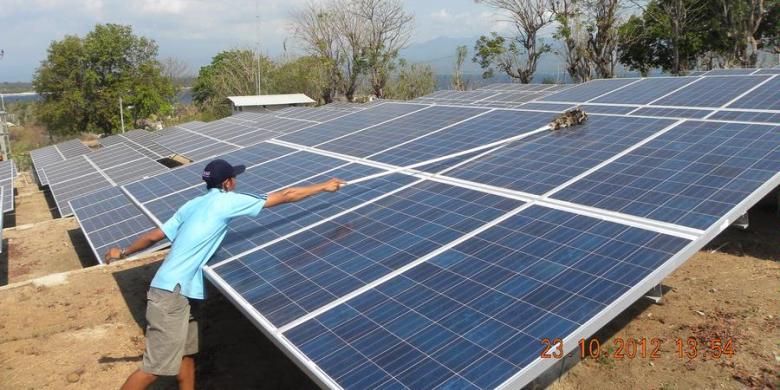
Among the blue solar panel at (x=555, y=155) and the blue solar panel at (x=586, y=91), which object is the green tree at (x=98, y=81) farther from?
the blue solar panel at (x=555, y=155)

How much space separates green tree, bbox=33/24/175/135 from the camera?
48.2 m

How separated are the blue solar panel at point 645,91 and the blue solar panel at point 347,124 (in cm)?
550

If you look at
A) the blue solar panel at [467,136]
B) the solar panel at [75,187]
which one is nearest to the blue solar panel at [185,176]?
the blue solar panel at [467,136]

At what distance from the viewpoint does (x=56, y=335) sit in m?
10.9

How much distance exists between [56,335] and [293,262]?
7082 millimetres

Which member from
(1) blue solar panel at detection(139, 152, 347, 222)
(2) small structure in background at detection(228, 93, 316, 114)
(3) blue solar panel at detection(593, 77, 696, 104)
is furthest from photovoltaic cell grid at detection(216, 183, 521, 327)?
(2) small structure in background at detection(228, 93, 316, 114)

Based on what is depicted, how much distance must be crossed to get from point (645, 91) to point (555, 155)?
701cm

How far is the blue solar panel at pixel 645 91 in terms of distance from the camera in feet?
44.5

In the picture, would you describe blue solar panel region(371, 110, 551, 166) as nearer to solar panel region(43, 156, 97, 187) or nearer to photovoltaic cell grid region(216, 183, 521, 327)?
photovoltaic cell grid region(216, 183, 521, 327)

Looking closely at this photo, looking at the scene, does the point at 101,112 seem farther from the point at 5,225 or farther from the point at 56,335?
the point at 56,335

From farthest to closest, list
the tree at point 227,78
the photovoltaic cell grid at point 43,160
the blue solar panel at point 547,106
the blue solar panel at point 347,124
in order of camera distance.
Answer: the tree at point 227,78 → the photovoltaic cell grid at point 43,160 → the blue solar panel at point 347,124 → the blue solar panel at point 547,106

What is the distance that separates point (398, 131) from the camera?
13148 millimetres

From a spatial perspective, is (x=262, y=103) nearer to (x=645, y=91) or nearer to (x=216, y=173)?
(x=645, y=91)

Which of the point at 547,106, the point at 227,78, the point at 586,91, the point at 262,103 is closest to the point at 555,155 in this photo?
the point at 547,106
